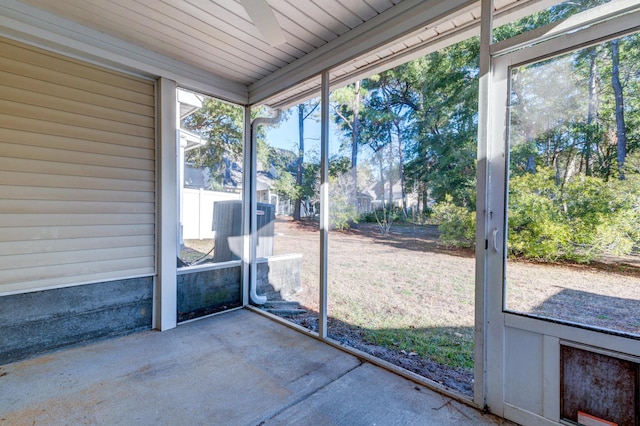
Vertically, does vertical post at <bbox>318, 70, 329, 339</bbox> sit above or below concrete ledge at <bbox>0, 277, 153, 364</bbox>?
above

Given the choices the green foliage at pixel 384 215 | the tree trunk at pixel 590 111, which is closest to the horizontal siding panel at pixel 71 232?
the green foliage at pixel 384 215

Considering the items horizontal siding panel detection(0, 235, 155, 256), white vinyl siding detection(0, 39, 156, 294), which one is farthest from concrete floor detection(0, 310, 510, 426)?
horizontal siding panel detection(0, 235, 155, 256)

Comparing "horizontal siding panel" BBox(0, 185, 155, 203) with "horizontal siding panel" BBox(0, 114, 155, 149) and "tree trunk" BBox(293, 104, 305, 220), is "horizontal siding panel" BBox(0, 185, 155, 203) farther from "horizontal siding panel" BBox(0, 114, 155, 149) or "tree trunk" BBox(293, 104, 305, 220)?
"tree trunk" BBox(293, 104, 305, 220)

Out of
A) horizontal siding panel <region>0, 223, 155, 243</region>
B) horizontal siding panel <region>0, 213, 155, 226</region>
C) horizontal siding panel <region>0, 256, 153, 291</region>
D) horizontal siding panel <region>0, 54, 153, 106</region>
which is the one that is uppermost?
horizontal siding panel <region>0, 54, 153, 106</region>

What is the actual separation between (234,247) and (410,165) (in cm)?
226

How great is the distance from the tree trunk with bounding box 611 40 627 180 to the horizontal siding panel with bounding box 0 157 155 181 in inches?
134

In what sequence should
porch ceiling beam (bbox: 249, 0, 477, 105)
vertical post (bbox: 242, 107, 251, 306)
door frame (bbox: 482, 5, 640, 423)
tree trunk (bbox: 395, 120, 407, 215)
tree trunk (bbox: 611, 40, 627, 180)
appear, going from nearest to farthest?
tree trunk (bbox: 611, 40, 627, 180) → door frame (bbox: 482, 5, 640, 423) → porch ceiling beam (bbox: 249, 0, 477, 105) → tree trunk (bbox: 395, 120, 407, 215) → vertical post (bbox: 242, 107, 251, 306)

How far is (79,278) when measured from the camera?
2.46 meters

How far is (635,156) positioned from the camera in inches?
53.6

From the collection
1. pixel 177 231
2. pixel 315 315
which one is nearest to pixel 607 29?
pixel 315 315

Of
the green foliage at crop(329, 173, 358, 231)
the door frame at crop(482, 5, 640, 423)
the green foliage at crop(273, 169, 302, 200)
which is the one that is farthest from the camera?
the green foliage at crop(273, 169, 302, 200)

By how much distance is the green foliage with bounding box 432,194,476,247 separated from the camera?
2039 millimetres

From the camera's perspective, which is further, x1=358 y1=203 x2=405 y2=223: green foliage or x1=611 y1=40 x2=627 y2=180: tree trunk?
x1=358 y1=203 x2=405 y2=223: green foliage

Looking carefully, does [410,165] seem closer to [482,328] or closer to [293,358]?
[482,328]
